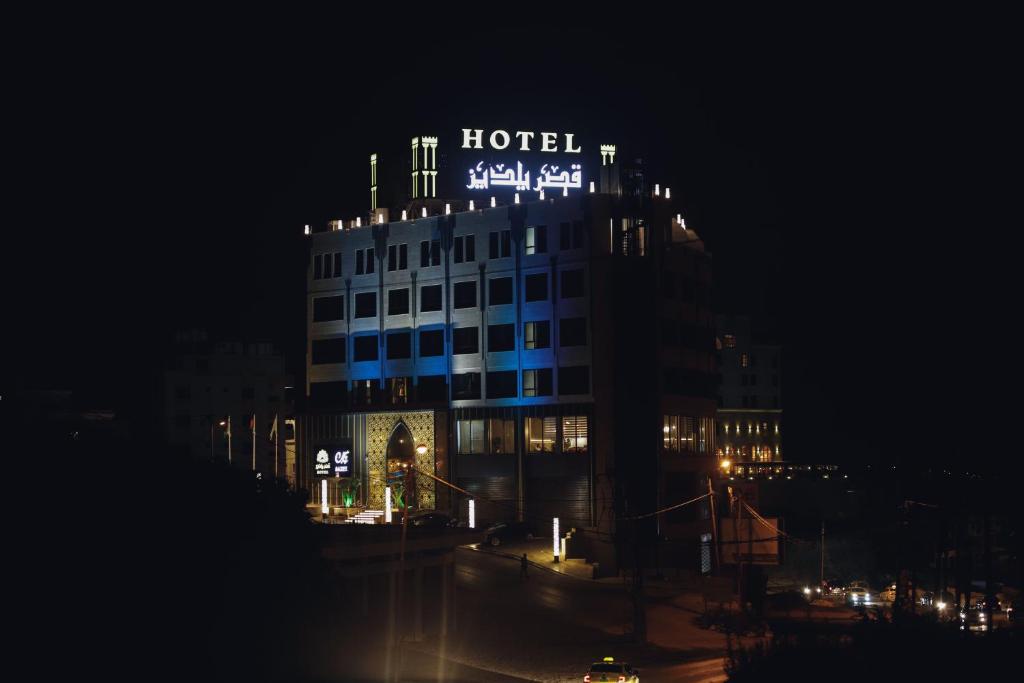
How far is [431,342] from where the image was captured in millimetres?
97812

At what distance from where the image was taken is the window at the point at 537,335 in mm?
92500

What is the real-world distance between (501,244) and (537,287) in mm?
4692

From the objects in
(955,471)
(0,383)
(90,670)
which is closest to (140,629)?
(90,670)

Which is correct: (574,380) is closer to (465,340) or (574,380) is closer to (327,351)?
(465,340)

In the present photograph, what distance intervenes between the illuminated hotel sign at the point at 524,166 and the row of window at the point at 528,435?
19021 mm

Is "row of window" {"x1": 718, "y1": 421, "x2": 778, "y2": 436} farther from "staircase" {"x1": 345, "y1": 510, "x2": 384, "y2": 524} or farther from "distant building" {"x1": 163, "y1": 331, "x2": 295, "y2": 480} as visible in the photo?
"staircase" {"x1": 345, "y1": 510, "x2": 384, "y2": 524}

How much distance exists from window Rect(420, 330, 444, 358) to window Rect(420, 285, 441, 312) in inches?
75.5

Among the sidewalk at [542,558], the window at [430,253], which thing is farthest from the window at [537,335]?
the sidewalk at [542,558]

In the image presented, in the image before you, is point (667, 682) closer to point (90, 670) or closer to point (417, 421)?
point (90, 670)

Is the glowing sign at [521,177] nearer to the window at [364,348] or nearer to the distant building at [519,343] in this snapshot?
the distant building at [519,343]

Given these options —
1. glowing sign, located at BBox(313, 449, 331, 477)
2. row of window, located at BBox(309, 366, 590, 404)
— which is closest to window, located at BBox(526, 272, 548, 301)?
row of window, located at BBox(309, 366, 590, 404)

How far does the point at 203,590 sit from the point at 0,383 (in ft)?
168

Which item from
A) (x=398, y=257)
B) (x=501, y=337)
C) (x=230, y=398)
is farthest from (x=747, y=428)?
(x=398, y=257)

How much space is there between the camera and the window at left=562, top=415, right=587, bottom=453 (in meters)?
89.6
